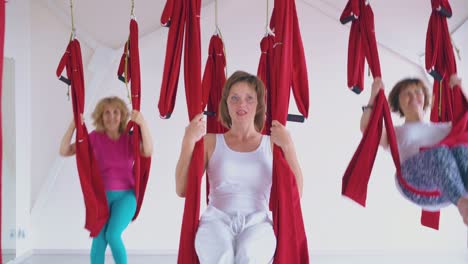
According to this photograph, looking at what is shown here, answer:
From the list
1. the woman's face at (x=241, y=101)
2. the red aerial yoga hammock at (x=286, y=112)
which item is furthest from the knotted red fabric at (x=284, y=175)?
the woman's face at (x=241, y=101)

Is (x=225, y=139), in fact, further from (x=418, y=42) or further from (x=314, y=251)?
(x=418, y=42)

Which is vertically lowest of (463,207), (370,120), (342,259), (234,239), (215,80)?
(342,259)

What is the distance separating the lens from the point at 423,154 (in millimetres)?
2166

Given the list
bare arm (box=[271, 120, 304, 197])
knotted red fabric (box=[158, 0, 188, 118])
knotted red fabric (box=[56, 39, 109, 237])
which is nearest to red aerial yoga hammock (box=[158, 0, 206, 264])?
knotted red fabric (box=[158, 0, 188, 118])

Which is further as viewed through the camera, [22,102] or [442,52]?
[22,102]

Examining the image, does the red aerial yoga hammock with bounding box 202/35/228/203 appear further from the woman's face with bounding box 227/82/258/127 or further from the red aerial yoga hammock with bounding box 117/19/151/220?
the woman's face with bounding box 227/82/258/127

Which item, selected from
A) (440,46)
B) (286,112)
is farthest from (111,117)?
(440,46)

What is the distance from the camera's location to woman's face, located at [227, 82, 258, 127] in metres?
2.15

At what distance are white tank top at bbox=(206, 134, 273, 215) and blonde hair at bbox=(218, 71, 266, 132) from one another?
0.19 m

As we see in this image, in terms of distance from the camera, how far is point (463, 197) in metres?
2.03

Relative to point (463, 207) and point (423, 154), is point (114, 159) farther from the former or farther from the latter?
point (463, 207)

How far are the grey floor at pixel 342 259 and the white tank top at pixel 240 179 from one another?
2.40 m

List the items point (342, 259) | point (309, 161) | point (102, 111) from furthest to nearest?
point (309, 161) < point (342, 259) < point (102, 111)

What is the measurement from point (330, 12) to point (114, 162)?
2.73 metres
